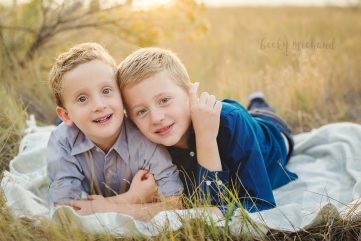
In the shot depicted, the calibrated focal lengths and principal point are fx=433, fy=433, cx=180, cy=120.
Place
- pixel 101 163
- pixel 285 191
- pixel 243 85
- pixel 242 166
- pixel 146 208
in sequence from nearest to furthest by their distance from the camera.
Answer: pixel 146 208
pixel 242 166
pixel 101 163
pixel 285 191
pixel 243 85

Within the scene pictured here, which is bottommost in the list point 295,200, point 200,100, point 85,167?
point 295,200

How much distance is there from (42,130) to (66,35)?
1575mm

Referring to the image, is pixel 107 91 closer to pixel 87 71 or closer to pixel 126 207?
pixel 87 71

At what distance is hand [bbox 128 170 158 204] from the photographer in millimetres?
2297

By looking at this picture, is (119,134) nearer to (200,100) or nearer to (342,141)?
(200,100)

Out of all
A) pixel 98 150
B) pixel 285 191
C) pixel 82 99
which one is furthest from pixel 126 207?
pixel 285 191

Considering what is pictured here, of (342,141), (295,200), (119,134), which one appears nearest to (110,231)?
(119,134)

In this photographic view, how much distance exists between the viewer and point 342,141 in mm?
3199

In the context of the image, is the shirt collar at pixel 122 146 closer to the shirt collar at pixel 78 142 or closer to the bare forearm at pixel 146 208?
the shirt collar at pixel 78 142

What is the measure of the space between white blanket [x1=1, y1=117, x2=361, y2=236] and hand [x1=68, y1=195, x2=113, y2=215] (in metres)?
0.13

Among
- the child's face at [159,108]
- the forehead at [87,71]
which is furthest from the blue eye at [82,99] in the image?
the child's face at [159,108]

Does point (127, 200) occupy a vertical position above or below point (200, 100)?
below

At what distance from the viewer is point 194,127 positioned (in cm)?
232

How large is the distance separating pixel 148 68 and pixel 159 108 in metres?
0.22
